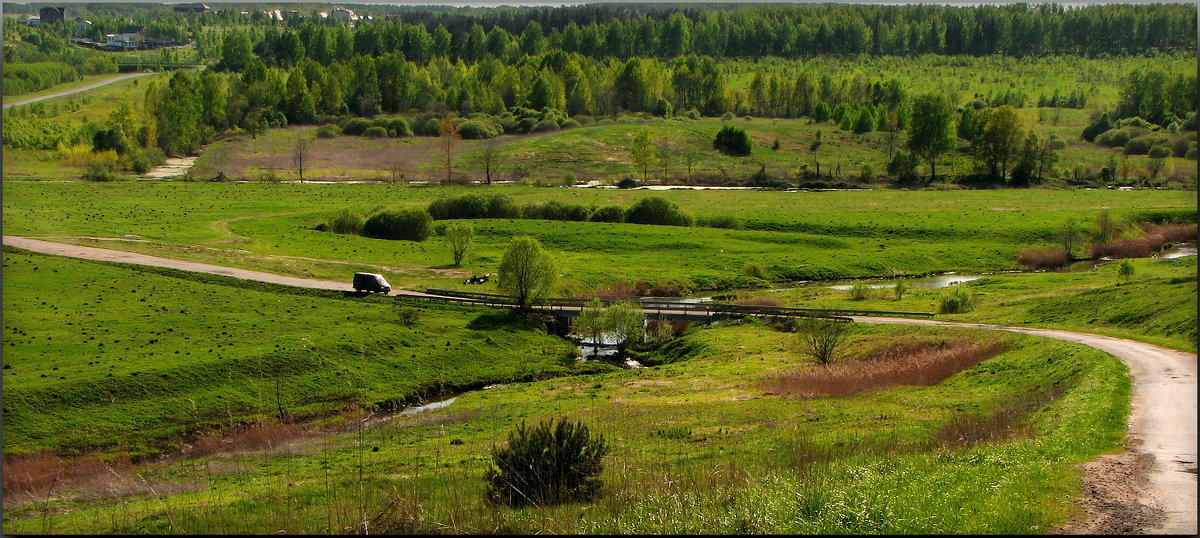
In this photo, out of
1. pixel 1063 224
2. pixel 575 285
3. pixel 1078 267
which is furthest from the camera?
pixel 1063 224

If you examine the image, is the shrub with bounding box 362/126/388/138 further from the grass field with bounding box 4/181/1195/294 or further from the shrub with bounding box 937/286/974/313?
the shrub with bounding box 937/286/974/313

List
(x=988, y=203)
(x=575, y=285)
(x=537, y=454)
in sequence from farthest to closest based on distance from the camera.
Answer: (x=988, y=203), (x=575, y=285), (x=537, y=454)

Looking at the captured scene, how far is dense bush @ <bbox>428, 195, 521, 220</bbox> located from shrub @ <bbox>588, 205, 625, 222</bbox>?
836 centimetres

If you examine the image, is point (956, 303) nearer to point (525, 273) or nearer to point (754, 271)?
point (754, 271)

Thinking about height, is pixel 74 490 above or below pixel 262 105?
below

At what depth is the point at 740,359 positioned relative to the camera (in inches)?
2255

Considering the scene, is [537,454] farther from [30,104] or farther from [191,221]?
[30,104]

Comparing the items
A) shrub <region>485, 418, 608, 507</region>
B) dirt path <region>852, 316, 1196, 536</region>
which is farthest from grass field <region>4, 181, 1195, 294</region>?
shrub <region>485, 418, 608, 507</region>

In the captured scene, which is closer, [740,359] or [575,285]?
[740,359]

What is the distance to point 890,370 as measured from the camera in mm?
48031

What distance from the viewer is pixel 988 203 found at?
399ft

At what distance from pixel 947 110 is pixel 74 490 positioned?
141m

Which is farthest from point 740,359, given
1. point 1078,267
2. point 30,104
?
point 30,104

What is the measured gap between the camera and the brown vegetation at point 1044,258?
91000mm
